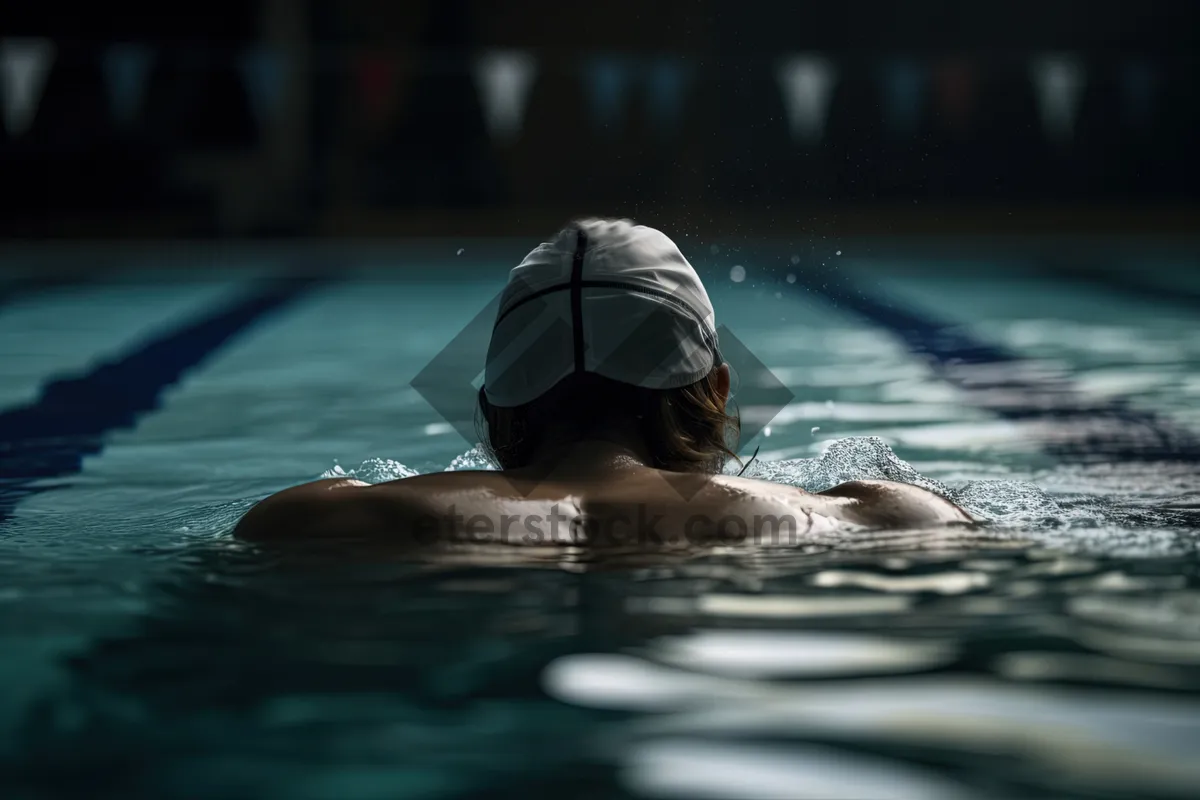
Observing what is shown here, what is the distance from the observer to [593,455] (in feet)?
6.05

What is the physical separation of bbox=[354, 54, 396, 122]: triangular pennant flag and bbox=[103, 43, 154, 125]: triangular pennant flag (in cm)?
169

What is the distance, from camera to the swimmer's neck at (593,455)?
1834mm

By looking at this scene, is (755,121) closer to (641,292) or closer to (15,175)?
(15,175)

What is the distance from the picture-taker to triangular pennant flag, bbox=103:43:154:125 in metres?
10.1

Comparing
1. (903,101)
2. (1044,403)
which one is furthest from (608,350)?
(903,101)

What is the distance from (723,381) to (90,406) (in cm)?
280

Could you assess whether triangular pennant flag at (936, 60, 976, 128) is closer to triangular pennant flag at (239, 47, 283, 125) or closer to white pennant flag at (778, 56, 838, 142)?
white pennant flag at (778, 56, 838, 142)

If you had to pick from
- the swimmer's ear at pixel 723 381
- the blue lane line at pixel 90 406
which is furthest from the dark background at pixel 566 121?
the swimmer's ear at pixel 723 381

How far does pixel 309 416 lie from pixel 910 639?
9.40 feet

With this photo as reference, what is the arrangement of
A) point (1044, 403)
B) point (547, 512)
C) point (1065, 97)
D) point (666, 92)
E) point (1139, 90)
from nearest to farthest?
point (547, 512)
point (1044, 403)
point (666, 92)
point (1065, 97)
point (1139, 90)

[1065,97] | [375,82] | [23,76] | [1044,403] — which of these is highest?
[375,82]

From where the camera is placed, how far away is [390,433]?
3840 mm

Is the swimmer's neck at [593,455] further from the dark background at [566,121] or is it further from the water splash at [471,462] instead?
the dark background at [566,121]

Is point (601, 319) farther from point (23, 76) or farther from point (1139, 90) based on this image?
point (1139, 90)
